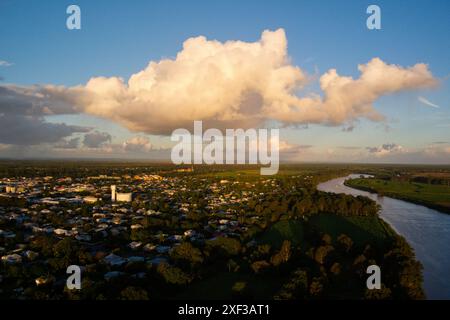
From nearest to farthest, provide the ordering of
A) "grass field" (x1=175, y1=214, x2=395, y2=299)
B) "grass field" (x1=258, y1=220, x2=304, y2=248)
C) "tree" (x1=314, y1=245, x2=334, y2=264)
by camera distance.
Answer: "grass field" (x1=175, y1=214, x2=395, y2=299) → "tree" (x1=314, y1=245, x2=334, y2=264) → "grass field" (x1=258, y1=220, x2=304, y2=248)

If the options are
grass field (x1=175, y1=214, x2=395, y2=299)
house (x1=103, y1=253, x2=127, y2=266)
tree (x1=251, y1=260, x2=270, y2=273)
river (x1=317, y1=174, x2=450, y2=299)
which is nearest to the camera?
grass field (x1=175, y1=214, x2=395, y2=299)

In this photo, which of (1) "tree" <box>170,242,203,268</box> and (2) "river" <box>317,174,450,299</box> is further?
(2) "river" <box>317,174,450,299</box>

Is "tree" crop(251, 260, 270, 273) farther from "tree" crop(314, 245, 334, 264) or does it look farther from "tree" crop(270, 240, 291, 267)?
"tree" crop(314, 245, 334, 264)

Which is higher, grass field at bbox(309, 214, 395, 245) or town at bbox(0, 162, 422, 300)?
town at bbox(0, 162, 422, 300)

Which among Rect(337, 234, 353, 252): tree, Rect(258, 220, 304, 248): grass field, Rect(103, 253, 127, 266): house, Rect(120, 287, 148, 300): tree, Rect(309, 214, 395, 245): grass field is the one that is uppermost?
Rect(120, 287, 148, 300): tree

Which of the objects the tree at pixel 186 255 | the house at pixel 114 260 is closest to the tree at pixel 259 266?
the tree at pixel 186 255

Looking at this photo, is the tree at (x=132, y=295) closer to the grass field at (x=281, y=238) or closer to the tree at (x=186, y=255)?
the grass field at (x=281, y=238)

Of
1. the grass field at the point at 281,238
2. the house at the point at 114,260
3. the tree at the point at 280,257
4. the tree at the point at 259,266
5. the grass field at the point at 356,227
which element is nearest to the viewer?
the grass field at the point at 281,238

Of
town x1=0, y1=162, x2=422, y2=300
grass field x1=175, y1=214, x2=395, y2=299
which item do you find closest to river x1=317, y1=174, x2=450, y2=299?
town x1=0, y1=162, x2=422, y2=300

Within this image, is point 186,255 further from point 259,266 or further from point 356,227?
point 356,227
